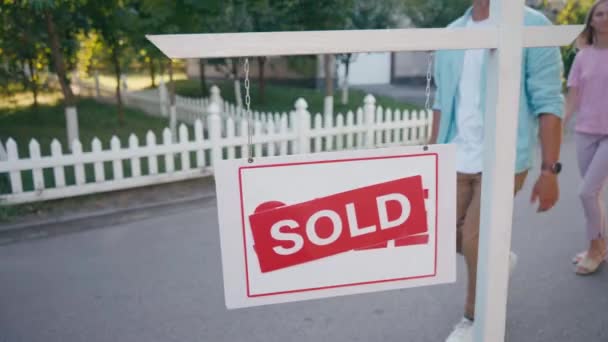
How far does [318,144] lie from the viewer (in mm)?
7469

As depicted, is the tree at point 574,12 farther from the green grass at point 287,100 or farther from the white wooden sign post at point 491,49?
the white wooden sign post at point 491,49

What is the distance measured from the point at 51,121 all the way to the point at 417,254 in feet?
39.7

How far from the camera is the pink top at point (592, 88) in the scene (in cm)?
362

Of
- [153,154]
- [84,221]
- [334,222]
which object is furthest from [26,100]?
[334,222]

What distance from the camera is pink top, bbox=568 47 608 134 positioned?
3617 mm

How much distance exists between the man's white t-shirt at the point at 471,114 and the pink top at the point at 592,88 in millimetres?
1410

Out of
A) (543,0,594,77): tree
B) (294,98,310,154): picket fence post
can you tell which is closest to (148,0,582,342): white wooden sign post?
(294,98,310,154): picket fence post

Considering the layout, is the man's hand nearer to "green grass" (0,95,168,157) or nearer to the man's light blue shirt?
the man's light blue shirt

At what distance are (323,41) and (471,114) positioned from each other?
59.4 inches

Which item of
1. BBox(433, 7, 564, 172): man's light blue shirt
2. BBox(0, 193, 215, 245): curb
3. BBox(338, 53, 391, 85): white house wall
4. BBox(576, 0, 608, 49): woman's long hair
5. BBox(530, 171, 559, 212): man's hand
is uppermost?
BBox(576, 0, 608, 49): woman's long hair

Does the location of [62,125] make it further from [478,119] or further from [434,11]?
[434,11]

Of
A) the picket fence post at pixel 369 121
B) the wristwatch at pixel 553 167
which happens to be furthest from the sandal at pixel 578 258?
the picket fence post at pixel 369 121

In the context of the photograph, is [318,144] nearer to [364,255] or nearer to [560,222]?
[560,222]

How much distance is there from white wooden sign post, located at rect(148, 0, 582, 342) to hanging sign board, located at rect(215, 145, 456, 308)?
0.13m
